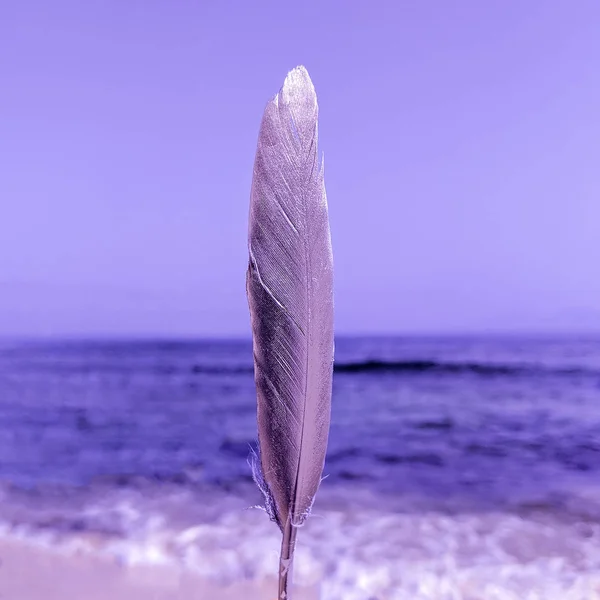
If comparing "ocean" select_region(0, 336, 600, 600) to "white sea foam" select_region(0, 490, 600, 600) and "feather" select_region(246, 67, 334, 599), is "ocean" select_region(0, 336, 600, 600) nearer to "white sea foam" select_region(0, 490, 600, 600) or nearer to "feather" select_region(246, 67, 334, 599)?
"white sea foam" select_region(0, 490, 600, 600)

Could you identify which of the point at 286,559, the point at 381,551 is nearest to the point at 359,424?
the point at 381,551

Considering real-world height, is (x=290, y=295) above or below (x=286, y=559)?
above

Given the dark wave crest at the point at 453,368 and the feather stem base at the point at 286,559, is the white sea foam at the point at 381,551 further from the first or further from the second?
the dark wave crest at the point at 453,368

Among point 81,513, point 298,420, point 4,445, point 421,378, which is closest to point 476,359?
point 421,378

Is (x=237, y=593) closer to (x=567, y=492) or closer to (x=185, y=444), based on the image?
(x=567, y=492)

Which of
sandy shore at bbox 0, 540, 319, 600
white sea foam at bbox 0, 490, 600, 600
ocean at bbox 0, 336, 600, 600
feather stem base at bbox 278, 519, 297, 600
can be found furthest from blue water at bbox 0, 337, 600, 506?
feather stem base at bbox 278, 519, 297, 600

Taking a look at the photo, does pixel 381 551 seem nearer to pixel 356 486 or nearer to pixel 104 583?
pixel 104 583
